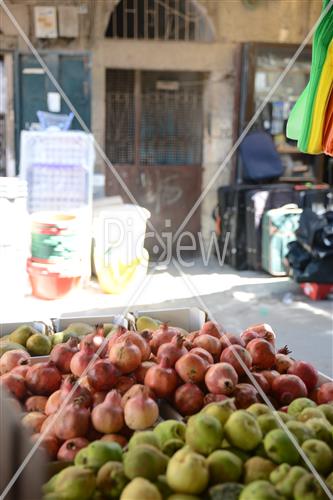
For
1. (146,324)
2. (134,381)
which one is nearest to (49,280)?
(146,324)

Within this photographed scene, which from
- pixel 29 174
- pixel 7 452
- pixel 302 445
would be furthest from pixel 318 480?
pixel 29 174

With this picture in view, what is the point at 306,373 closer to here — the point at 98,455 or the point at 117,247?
the point at 98,455

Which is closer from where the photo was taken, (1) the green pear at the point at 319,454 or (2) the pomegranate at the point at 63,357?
(1) the green pear at the point at 319,454

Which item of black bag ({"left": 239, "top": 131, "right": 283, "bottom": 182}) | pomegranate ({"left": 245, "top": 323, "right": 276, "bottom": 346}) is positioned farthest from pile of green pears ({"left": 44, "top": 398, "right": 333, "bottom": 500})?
black bag ({"left": 239, "top": 131, "right": 283, "bottom": 182})

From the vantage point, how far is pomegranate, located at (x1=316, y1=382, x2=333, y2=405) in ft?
5.57

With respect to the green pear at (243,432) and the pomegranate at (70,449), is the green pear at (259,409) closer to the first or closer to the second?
the green pear at (243,432)

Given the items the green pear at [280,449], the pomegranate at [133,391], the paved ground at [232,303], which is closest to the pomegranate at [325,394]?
the green pear at [280,449]

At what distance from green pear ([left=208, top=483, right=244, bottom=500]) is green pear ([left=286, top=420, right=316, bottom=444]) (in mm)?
229

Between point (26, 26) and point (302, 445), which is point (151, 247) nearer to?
point (26, 26)

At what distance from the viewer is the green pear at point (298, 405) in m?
1.58

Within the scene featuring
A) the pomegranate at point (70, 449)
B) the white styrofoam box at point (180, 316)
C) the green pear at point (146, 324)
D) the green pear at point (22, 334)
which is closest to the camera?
the pomegranate at point (70, 449)

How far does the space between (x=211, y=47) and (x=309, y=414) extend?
16.4ft

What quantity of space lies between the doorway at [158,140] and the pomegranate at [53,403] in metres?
4.55

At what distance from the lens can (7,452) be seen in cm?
94
